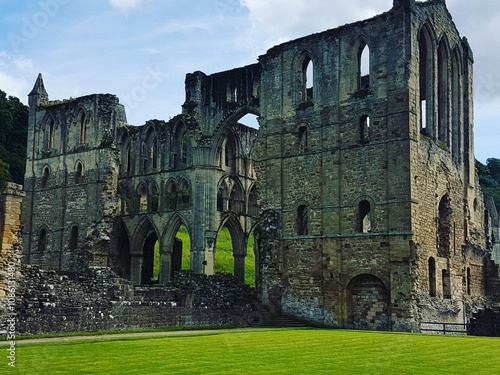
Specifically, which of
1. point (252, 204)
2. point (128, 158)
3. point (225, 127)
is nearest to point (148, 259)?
point (128, 158)

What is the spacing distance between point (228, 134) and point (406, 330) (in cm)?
1943

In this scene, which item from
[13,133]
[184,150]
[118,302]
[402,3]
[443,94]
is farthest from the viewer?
[13,133]

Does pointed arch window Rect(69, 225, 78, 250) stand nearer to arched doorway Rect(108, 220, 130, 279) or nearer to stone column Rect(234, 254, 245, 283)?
arched doorway Rect(108, 220, 130, 279)

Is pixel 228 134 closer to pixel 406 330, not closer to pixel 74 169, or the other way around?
pixel 74 169

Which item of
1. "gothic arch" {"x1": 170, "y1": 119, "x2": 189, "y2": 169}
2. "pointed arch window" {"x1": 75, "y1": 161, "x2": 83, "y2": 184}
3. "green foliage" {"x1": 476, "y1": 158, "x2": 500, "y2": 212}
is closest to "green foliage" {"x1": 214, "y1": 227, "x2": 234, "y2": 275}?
"gothic arch" {"x1": 170, "y1": 119, "x2": 189, "y2": 169}

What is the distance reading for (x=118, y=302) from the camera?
2439 centimetres

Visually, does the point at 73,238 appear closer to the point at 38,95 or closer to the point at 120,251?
the point at 120,251

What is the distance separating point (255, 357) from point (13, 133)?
58.9 metres

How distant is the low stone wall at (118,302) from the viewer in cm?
2120

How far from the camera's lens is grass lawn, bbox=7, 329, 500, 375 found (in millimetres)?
11844

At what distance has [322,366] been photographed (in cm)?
1243

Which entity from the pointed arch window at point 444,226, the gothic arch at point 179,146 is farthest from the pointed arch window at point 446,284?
the gothic arch at point 179,146

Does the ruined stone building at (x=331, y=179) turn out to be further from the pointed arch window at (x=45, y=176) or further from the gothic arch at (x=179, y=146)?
the pointed arch window at (x=45, y=176)

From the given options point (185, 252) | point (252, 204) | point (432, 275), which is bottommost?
point (432, 275)
